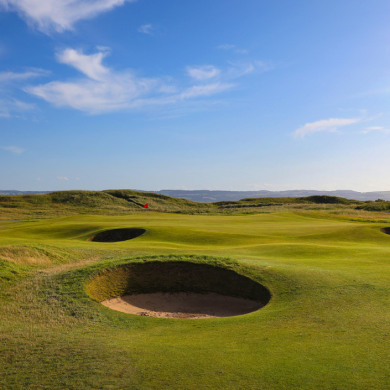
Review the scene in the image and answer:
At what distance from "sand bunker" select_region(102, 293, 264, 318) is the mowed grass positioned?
1.46 metres

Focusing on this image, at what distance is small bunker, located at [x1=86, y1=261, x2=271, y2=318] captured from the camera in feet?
42.4

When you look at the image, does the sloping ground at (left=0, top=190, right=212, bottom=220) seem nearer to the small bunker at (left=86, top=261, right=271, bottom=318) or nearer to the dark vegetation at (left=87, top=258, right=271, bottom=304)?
the dark vegetation at (left=87, top=258, right=271, bottom=304)

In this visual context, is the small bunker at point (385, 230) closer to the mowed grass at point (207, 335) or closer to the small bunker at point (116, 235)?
the mowed grass at point (207, 335)

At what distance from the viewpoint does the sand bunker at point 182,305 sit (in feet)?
41.7

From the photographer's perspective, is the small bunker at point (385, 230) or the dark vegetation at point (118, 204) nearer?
the small bunker at point (385, 230)

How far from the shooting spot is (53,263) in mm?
15906

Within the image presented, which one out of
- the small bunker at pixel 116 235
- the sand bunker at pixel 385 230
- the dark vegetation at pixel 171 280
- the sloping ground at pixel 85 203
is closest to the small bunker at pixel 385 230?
the sand bunker at pixel 385 230

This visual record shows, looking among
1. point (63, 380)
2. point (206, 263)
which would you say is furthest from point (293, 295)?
point (63, 380)

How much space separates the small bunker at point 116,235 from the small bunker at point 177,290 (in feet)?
46.6

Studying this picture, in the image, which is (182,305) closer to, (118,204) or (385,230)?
(385,230)

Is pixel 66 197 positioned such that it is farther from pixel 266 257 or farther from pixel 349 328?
pixel 349 328

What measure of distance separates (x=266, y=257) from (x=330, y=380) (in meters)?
12.6

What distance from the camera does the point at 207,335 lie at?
8211 millimetres

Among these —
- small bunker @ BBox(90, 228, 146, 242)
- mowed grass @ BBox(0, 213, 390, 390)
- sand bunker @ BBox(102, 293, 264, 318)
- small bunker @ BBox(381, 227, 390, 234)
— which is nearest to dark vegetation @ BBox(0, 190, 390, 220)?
small bunker @ BBox(90, 228, 146, 242)
